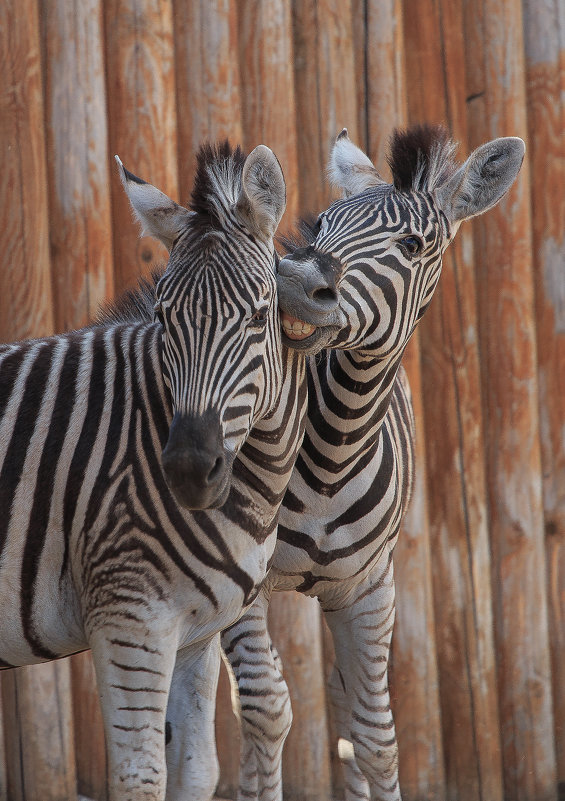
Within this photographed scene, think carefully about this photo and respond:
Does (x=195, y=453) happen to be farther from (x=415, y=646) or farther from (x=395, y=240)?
(x=415, y=646)

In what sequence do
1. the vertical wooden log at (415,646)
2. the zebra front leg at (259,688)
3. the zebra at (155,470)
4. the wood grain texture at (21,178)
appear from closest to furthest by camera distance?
the zebra at (155,470) → the zebra front leg at (259,688) → the wood grain texture at (21,178) → the vertical wooden log at (415,646)

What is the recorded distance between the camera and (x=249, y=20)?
5.51 meters

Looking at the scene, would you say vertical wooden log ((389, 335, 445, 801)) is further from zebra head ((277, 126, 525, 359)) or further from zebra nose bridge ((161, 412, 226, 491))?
zebra nose bridge ((161, 412, 226, 491))

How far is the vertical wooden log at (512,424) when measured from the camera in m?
5.95

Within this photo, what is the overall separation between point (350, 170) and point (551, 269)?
7.15 feet

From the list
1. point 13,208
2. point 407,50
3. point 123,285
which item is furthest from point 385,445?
point 407,50

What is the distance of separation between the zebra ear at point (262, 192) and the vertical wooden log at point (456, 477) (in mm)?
2877

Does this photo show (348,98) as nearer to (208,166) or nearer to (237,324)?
(208,166)

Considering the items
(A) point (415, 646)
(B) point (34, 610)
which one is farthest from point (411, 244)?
(A) point (415, 646)

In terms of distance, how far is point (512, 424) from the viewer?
5.95m

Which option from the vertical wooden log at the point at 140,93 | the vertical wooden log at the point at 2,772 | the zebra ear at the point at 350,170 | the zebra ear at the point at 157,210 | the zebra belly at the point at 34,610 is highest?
the vertical wooden log at the point at 140,93

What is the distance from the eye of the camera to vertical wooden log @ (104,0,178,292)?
5176 mm

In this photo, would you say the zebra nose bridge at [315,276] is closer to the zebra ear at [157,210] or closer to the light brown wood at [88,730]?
the zebra ear at [157,210]

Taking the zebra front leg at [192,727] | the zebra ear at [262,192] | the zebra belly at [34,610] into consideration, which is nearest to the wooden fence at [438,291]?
the zebra front leg at [192,727]
